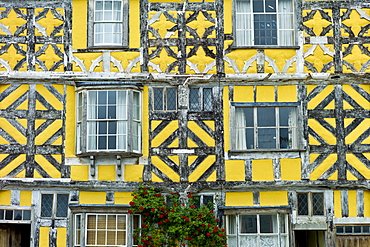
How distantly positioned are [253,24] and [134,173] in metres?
4.70

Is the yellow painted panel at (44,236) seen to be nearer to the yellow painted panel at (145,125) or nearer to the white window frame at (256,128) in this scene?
the yellow painted panel at (145,125)

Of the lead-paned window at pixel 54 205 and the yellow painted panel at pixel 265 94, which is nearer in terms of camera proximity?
the lead-paned window at pixel 54 205

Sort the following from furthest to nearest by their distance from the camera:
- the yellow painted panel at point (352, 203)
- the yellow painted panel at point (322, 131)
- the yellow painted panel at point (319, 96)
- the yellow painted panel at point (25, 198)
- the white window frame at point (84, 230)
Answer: the yellow painted panel at point (319, 96) < the yellow painted panel at point (322, 131) < the yellow painted panel at point (25, 198) < the yellow painted panel at point (352, 203) < the white window frame at point (84, 230)

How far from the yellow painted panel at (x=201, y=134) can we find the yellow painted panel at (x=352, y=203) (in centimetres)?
349

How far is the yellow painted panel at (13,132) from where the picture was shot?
555 inches

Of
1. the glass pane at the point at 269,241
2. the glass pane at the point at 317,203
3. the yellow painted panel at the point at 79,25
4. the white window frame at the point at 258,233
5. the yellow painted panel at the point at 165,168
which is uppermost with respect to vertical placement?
the yellow painted panel at the point at 79,25

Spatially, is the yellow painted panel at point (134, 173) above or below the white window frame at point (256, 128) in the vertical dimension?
below

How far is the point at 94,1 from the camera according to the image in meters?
14.6

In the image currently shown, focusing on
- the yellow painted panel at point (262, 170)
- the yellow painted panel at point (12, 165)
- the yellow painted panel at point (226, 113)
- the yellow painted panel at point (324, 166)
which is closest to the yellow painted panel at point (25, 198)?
the yellow painted panel at point (12, 165)

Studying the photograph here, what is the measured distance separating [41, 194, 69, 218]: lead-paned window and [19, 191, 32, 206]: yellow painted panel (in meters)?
0.30

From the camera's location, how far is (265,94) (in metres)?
14.2

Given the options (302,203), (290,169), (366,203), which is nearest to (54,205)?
(290,169)

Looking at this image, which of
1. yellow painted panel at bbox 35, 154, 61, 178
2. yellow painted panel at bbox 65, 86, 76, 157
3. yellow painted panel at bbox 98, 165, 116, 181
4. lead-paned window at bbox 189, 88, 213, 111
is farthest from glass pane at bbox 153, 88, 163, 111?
yellow painted panel at bbox 35, 154, 61, 178

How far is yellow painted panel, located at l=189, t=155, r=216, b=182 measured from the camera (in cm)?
1401
